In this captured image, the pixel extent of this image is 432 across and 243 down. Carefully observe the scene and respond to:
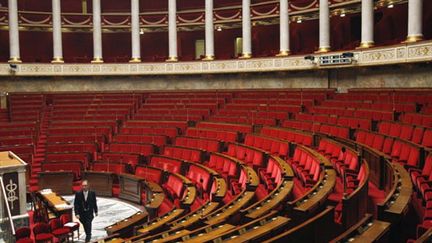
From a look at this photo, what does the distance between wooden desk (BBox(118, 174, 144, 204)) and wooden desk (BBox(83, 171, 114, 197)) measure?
1.69 feet

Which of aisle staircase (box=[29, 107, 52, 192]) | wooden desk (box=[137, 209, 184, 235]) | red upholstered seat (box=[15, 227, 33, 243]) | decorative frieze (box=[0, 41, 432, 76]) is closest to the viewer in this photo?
wooden desk (box=[137, 209, 184, 235])

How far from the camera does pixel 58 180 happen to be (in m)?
12.6

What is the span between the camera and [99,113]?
17.9m

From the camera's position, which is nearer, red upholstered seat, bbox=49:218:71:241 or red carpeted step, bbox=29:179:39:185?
red upholstered seat, bbox=49:218:71:241

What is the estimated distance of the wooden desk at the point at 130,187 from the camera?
1119 cm

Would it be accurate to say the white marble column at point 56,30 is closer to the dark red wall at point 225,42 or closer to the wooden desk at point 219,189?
the dark red wall at point 225,42

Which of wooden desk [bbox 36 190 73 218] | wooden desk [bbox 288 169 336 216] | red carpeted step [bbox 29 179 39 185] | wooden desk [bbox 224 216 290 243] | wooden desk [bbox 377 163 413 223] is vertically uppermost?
wooden desk [bbox 377 163 413 223]

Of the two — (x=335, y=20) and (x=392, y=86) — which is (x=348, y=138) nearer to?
(x=392, y=86)

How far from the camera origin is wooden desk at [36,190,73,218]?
29.0 feet

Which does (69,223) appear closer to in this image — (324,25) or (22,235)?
(22,235)

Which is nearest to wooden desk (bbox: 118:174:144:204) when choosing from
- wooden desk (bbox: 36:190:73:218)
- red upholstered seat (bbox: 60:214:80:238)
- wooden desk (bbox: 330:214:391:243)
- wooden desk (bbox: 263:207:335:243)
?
wooden desk (bbox: 36:190:73:218)

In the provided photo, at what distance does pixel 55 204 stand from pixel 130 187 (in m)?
2.57

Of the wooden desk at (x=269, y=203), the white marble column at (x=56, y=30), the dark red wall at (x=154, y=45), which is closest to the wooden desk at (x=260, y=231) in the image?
the wooden desk at (x=269, y=203)

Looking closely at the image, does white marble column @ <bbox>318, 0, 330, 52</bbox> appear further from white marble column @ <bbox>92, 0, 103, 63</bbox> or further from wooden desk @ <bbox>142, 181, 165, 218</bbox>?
white marble column @ <bbox>92, 0, 103, 63</bbox>
